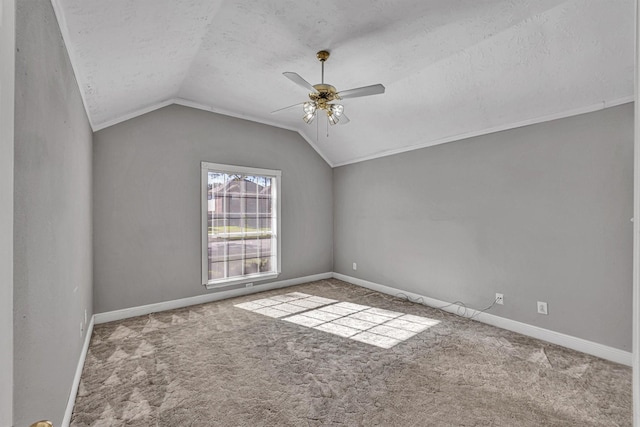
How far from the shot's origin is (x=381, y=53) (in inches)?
107

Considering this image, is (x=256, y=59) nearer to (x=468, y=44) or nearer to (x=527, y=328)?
(x=468, y=44)

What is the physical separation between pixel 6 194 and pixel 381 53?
287 centimetres

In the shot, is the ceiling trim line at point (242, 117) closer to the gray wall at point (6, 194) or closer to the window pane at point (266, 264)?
the window pane at point (266, 264)

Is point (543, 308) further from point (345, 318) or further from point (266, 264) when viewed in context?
point (266, 264)

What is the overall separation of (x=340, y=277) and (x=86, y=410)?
406cm

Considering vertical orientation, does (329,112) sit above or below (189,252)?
above

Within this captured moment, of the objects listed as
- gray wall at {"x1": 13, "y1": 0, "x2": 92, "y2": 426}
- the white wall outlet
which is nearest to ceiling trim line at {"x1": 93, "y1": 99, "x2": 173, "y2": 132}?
gray wall at {"x1": 13, "y1": 0, "x2": 92, "y2": 426}

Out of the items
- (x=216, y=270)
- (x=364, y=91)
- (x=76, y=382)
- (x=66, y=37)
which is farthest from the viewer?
(x=216, y=270)

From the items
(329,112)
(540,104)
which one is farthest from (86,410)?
(540,104)

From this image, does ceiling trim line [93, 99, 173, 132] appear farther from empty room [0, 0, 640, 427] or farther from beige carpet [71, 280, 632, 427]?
beige carpet [71, 280, 632, 427]

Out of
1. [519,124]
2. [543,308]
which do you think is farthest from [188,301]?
[519,124]

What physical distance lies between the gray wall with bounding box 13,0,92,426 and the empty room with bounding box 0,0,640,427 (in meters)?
0.02

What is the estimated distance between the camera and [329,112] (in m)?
2.92

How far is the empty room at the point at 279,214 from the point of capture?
1.65 m
